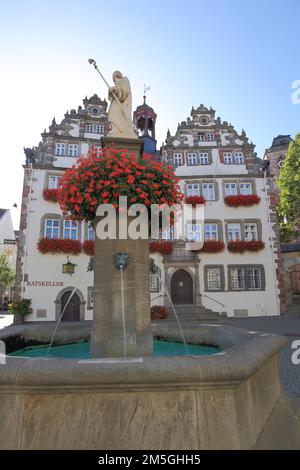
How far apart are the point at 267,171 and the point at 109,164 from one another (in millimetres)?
19919

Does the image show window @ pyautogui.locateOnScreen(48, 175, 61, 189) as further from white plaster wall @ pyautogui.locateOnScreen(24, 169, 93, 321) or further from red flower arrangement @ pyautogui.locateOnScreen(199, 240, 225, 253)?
red flower arrangement @ pyautogui.locateOnScreen(199, 240, 225, 253)

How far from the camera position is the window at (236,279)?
19047mm

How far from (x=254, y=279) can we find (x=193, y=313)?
16.1 feet

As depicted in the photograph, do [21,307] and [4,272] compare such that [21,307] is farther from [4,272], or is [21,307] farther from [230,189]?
[4,272]

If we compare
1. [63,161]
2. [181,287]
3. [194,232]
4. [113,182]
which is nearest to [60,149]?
[63,161]

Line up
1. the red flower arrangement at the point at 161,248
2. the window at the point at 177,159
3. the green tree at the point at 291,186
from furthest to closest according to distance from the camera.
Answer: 1. the window at the point at 177,159
2. the red flower arrangement at the point at 161,248
3. the green tree at the point at 291,186

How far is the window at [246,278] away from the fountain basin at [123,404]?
17437mm

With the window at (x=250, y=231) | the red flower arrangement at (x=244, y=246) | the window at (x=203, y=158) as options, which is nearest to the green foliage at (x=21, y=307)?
the red flower arrangement at (x=244, y=246)

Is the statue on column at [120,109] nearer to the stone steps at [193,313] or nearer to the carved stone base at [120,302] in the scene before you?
the carved stone base at [120,302]

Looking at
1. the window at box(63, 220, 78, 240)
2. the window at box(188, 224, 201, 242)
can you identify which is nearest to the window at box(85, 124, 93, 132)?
the window at box(63, 220, 78, 240)

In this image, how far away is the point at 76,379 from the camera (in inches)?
85.5

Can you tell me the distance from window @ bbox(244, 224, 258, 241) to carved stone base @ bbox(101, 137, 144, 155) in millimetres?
16597

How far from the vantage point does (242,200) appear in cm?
2003

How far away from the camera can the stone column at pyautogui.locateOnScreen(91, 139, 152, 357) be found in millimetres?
3836
